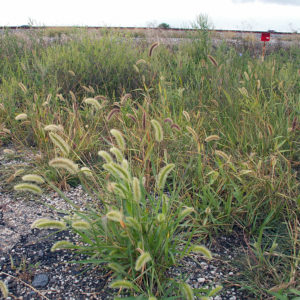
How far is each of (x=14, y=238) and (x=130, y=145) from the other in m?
1.17

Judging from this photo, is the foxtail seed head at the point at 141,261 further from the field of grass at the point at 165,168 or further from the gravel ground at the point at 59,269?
the gravel ground at the point at 59,269

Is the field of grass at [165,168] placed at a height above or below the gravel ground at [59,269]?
above

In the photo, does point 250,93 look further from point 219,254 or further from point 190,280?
point 190,280

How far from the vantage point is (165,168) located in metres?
1.60

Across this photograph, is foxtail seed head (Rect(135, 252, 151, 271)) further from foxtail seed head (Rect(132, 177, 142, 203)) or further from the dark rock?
the dark rock

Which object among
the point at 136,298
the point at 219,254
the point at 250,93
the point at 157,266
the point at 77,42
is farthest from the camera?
the point at 77,42

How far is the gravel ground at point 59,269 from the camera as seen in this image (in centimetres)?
179

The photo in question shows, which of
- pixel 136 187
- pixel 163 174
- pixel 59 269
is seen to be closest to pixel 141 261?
pixel 136 187

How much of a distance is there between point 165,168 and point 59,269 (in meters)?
0.86

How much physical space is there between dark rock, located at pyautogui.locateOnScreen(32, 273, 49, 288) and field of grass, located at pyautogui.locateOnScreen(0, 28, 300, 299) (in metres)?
0.23

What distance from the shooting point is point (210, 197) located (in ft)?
7.24

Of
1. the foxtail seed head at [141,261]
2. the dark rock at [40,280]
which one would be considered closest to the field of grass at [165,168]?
the foxtail seed head at [141,261]

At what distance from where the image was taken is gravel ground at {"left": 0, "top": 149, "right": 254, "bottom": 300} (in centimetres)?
179

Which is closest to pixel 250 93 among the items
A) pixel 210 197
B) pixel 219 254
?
pixel 210 197
